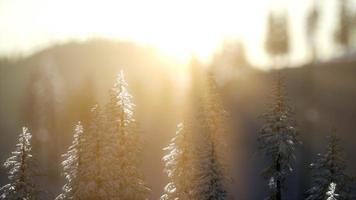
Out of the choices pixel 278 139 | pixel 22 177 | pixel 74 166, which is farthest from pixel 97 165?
pixel 278 139

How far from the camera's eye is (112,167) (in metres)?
39.7

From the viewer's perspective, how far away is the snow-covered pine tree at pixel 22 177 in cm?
3631

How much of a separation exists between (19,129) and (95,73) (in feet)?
132

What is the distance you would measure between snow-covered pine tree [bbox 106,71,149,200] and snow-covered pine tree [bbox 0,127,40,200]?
6.26m

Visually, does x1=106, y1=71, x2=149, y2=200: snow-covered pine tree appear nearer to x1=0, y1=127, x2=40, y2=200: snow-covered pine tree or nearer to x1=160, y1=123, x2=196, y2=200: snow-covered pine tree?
x1=160, y1=123, x2=196, y2=200: snow-covered pine tree

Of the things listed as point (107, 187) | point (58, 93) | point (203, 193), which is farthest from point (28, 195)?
point (58, 93)

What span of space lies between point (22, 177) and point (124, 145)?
8.27 m

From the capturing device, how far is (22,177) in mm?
36844

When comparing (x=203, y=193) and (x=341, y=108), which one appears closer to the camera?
(x=203, y=193)

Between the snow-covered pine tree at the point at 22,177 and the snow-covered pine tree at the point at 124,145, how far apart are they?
20.5ft

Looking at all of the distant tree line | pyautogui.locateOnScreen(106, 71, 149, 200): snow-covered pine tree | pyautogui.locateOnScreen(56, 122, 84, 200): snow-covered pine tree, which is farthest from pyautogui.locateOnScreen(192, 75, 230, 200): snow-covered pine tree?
pyautogui.locateOnScreen(56, 122, 84, 200): snow-covered pine tree

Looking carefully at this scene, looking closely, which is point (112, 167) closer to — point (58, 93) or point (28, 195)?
point (28, 195)

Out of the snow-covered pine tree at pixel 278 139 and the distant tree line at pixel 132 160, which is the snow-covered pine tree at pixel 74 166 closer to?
the distant tree line at pixel 132 160

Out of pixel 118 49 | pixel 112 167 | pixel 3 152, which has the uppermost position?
pixel 118 49
